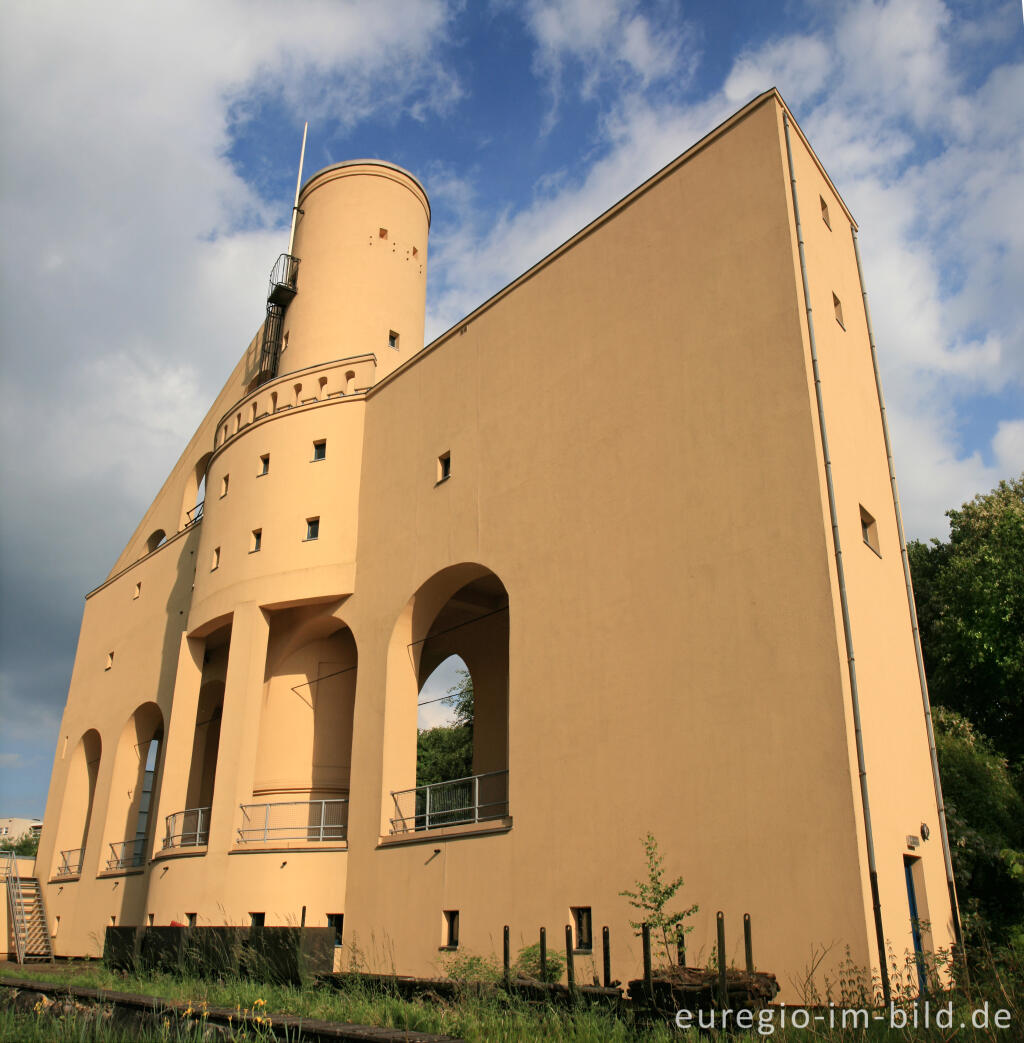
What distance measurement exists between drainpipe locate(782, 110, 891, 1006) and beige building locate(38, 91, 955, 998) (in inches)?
1.6

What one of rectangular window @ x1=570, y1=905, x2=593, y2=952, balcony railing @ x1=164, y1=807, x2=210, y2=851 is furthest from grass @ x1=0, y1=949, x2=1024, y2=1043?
balcony railing @ x1=164, y1=807, x2=210, y2=851

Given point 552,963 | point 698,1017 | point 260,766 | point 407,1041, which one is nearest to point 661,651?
point 552,963

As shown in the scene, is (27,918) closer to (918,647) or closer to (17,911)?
(17,911)

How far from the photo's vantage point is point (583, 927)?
12695mm

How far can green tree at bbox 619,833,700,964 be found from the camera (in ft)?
35.3

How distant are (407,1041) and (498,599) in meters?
16.7

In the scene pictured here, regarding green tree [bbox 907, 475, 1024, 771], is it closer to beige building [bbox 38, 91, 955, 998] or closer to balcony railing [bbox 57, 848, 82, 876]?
beige building [bbox 38, 91, 955, 998]

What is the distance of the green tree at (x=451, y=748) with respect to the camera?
4222 cm

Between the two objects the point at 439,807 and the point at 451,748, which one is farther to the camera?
the point at 451,748

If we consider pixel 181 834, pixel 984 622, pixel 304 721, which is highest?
pixel 984 622

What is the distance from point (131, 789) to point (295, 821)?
31.1ft

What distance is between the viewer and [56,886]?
2686 centimetres

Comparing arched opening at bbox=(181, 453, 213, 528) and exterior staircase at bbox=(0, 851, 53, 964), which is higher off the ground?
arched opening at bbox=(181, 453, 213, 528)

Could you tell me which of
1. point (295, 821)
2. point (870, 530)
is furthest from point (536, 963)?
point (295, 821)
